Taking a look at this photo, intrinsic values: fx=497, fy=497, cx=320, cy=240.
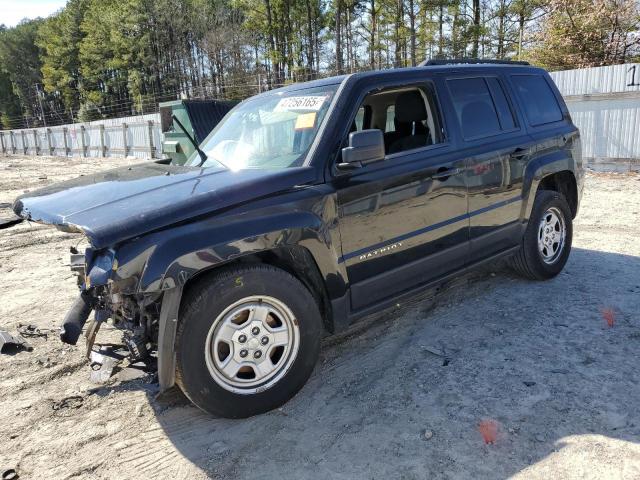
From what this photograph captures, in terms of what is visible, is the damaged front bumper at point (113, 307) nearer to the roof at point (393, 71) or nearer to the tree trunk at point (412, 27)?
the roof at point (393, 71)

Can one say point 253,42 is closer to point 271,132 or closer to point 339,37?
point 339,37

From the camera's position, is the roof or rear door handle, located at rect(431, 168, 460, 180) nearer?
the roof

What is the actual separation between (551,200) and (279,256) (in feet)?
10.1

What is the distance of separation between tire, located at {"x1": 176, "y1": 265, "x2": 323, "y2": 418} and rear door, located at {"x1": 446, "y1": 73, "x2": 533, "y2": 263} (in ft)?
5.79

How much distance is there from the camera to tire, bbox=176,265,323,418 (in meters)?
2.69

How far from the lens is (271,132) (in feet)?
11.9

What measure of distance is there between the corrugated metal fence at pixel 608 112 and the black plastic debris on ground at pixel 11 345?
12.6 m

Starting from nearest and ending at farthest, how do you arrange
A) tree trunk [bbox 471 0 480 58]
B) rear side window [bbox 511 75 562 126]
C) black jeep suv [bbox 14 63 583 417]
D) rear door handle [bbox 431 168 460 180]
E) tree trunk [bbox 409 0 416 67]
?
black jeep suv [bbox 14 63 583 417] → rear door handle [bbox 431 168 460 180] → rear side window [bbox 511 75 562 126] → tree trunk [bbox 471 0 480 58] → tree trunk [bbox 409 0 416 67]

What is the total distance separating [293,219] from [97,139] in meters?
31.8

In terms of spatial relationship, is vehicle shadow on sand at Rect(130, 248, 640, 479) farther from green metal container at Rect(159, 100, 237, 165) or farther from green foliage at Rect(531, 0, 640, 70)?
green foliage at Rect(531, 0, 640, 70)

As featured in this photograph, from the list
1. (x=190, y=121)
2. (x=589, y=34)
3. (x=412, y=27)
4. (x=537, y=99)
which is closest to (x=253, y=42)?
(x=412, y=27)

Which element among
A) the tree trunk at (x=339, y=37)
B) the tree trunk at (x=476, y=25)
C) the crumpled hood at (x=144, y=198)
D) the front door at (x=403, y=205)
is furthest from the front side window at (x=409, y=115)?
the tree trunk at (x=339, y=37)

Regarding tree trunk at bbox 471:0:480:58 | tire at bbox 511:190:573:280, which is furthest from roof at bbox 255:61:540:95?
tree trunk at bbox 471:0:480:58

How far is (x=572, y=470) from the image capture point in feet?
7.88
